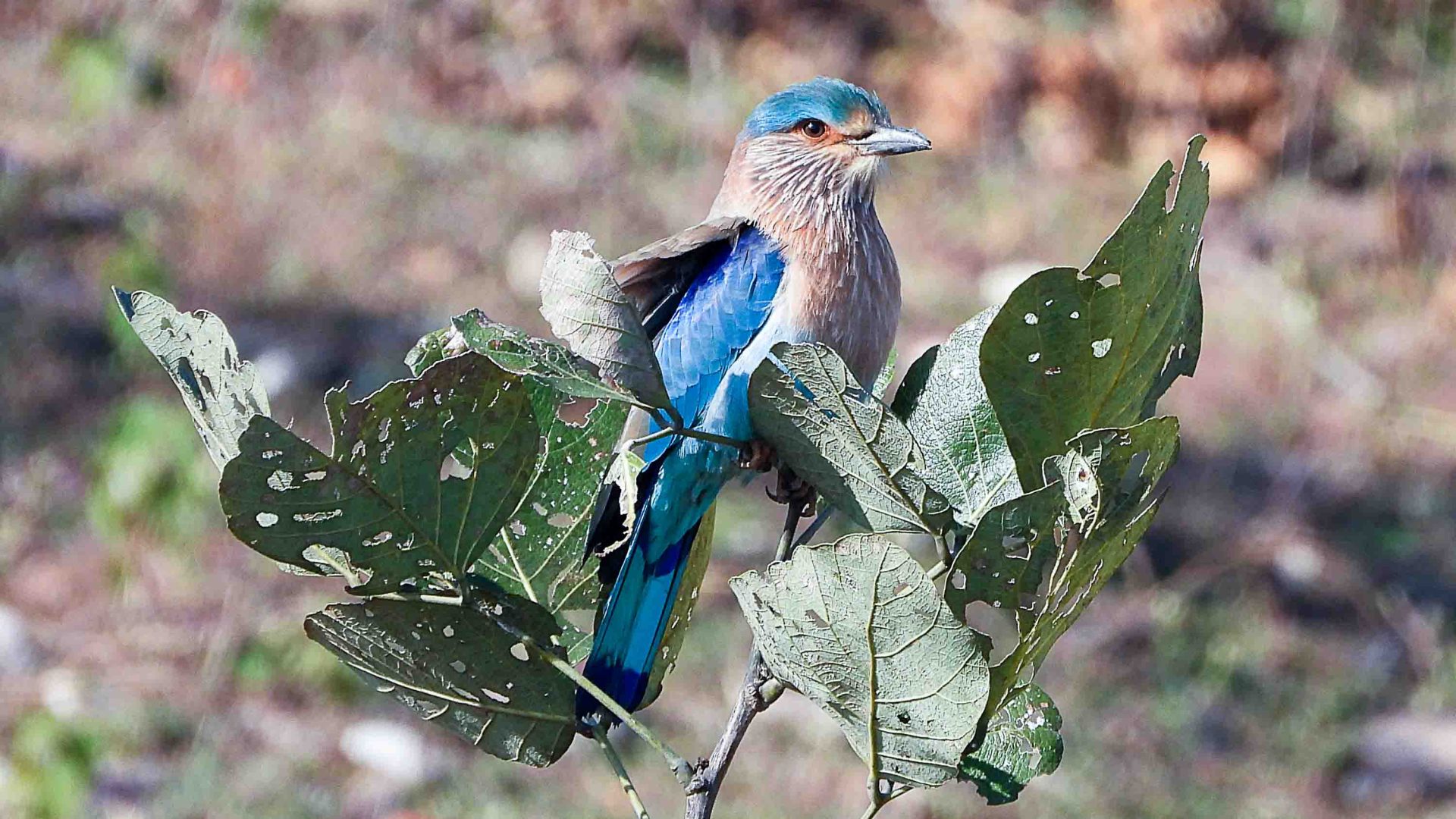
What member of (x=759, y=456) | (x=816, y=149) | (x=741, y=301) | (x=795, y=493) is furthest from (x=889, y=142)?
(x=759, y=456)

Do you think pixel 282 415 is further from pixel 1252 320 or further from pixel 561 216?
pixel 1252 320

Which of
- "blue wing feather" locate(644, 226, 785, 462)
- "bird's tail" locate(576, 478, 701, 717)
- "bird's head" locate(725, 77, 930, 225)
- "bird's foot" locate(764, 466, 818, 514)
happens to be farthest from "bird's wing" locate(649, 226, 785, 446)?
"bird's tail" locate(576, 478, 701, 717)

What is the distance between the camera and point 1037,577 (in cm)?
128

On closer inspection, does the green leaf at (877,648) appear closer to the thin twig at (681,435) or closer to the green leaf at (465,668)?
the thin twig at (681,435)

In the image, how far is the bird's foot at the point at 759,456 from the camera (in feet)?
5.20

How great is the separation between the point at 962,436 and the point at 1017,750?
26 centimetres

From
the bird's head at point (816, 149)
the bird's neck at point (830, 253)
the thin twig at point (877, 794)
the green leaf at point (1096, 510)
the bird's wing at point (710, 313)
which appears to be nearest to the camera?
the green leaf at point (1096, 510)

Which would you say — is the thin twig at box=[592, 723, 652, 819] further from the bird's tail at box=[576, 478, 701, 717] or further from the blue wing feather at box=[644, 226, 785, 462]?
the blue wing feather at box=[644, 226, 785, 462]

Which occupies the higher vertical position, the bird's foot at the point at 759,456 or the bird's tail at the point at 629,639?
the bird's foot at the point at 759,456

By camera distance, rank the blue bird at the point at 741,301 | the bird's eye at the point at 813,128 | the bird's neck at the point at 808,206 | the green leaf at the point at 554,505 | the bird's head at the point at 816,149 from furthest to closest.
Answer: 1. the bird's eye at the point at 813,128
2. the bird's head at the point at 816,149
3. the bird's neck at the point at 808,206
4. the blue bird at the point at 741,301
5. the green leaf at the point at 554,505

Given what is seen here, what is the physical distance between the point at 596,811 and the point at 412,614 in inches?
115

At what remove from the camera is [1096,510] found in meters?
1.22

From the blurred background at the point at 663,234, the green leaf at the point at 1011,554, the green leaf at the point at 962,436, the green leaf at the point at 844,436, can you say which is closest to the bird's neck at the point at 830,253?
the green leaf at the point at 962,436

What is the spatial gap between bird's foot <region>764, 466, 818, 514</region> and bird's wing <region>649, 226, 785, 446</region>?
491mm
